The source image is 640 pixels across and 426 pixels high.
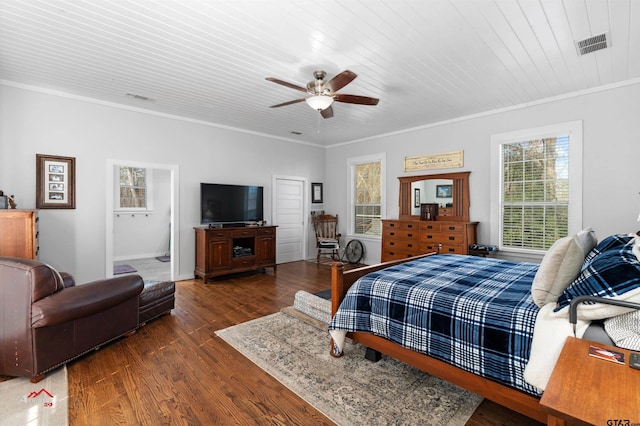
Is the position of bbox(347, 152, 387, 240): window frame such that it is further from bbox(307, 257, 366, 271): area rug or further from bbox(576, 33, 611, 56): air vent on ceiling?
bbox(576, 33, 611, 56): air vent on ceiling

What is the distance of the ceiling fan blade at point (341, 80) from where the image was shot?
2846 mm

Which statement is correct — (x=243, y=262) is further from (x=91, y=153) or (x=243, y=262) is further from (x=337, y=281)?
(x=337, y=281)

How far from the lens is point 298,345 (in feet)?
9.32

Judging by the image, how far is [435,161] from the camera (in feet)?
18.1

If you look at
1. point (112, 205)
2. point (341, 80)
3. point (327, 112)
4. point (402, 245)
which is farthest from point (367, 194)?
point (112, 205)

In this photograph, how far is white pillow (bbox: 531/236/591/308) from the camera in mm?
1742

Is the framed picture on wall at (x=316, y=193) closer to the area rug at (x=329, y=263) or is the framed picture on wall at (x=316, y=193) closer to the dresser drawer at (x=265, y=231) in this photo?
the area rug at (x=329, y=263)

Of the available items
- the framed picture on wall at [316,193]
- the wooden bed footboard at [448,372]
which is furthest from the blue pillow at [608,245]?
the framed picture on wall at [316,193]

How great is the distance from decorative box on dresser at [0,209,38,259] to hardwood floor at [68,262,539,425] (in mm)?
1425

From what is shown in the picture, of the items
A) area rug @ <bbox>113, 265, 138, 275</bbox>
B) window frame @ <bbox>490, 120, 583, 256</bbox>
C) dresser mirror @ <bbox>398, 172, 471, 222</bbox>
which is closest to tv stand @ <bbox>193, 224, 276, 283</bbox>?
area rug @ <bbox>113, 265, 138, 275</bbox>

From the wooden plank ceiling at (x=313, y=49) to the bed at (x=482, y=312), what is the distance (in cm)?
182

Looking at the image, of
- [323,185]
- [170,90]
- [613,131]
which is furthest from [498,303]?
[323,185]

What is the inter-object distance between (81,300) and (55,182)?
8.68 feet

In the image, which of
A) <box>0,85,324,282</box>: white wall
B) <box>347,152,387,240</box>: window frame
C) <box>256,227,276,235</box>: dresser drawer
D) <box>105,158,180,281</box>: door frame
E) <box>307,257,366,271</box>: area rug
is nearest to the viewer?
<box>0,85,324,282</box>: white wall
